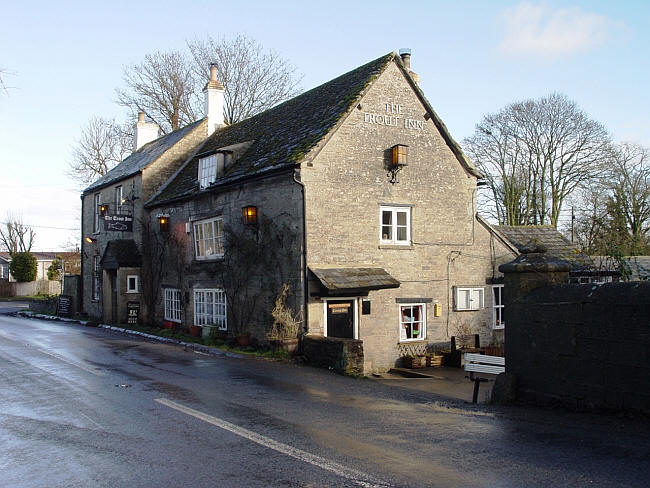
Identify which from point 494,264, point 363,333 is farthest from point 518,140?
point 363,333

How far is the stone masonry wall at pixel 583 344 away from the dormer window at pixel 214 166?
43.0ft

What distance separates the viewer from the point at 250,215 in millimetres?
18156

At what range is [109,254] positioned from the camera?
2670 cm

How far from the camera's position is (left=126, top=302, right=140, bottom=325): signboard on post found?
2567cm

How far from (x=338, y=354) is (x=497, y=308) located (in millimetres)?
8673

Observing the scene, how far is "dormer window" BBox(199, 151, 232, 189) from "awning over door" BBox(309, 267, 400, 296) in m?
6.09

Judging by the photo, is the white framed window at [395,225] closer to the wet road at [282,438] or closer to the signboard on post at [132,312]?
the wet road at [282,438]

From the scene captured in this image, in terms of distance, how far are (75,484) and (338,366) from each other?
9258 mm

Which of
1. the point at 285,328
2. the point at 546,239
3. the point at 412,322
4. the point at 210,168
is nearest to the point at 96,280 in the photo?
the point at 210,168

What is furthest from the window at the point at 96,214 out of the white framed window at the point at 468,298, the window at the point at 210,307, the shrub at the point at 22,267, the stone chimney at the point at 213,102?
the shrub at the point at 22,267

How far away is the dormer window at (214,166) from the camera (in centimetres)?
2069

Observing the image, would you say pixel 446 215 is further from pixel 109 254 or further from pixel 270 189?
pixel 109 254

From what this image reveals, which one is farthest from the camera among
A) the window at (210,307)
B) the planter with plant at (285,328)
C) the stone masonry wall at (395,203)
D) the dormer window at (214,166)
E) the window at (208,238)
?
the window at (208,238)

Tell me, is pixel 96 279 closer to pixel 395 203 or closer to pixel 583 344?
pixel 395 203
